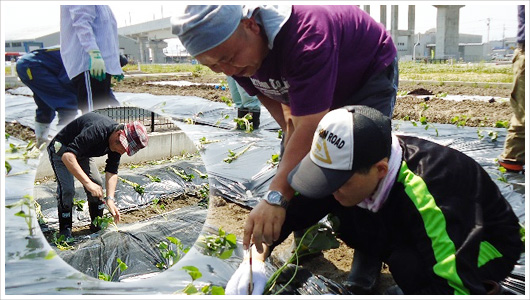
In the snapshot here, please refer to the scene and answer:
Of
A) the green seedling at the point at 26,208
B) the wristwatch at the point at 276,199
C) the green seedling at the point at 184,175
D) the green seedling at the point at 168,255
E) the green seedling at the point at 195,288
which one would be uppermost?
the wristwatch at the point at 276,199

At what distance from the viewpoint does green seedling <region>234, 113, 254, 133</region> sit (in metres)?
3.46

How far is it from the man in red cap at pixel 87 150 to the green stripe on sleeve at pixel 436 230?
121 centimetres

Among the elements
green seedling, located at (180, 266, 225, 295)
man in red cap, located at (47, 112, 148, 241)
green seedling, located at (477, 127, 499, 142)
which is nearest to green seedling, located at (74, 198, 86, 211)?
man in red cap, located at (47, 112, 148, 241)

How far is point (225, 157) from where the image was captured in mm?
2801

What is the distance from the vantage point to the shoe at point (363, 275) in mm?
1320

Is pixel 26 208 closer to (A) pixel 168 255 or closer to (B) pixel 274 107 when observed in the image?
(A) pixel 168 255

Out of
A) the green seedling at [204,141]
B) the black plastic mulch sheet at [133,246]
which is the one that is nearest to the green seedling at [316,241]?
the black plastic mulch sheet at [133,246]

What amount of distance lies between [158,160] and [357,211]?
2.08 m

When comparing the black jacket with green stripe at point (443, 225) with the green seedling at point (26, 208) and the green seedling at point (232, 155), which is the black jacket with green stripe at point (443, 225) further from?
the green seedling at point (232, 155)

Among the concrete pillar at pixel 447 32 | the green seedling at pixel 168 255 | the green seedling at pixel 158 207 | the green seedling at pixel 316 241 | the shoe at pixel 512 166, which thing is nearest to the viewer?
the green seedling at pixel 316 241

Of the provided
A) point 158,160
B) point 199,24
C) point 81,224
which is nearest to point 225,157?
point 158,160

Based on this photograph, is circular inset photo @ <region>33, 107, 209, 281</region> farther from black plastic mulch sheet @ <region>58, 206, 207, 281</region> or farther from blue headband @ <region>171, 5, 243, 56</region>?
blue headband @ <region>171, 5, 243, 56</region>

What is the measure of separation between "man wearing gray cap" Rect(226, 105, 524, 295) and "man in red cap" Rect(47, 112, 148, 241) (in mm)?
979

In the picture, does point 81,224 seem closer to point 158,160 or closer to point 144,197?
point 144,197
